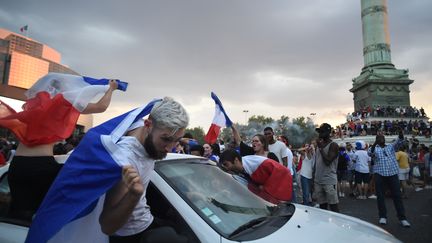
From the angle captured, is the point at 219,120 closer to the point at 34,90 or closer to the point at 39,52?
the point at 34,90

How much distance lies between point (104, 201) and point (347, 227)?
1.91 m

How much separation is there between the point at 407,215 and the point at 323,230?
6285 millimetres

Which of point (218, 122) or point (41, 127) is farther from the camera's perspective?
point (218, 122)

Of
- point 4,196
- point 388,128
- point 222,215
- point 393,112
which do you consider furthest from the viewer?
point 393,112

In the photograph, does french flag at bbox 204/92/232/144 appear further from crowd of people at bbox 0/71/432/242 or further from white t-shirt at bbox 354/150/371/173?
white t-shirt at bbox 354/150/371/173

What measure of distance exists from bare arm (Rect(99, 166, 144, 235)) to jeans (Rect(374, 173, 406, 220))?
19.9ft

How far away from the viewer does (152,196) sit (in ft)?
7.48

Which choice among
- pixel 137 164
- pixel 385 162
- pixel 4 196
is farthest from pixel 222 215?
pixel 385 162

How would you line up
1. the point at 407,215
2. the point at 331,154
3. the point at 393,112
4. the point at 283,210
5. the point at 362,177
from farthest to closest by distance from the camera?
the point at 393,112
the point at 362,177
the point at 407,215
the point at 331,154
the point at 283,210

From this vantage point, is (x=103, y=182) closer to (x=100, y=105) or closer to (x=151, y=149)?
(x=151, y=149)

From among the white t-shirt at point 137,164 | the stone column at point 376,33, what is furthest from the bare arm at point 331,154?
the stone column at point 376,33

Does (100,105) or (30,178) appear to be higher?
(100,105)

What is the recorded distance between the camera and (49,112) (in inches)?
100.0

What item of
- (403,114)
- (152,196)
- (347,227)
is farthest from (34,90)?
(403,114)
